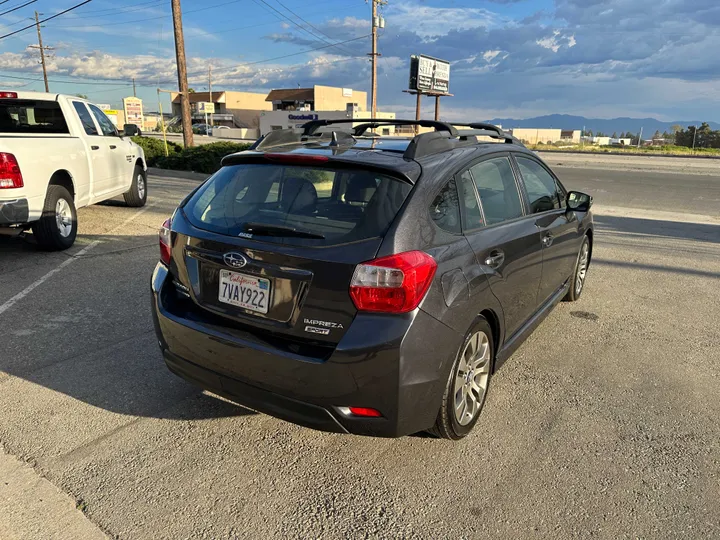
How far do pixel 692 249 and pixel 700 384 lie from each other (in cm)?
501

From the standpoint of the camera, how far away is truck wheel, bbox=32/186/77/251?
6.76m

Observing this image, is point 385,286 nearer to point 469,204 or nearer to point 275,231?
point 275,231

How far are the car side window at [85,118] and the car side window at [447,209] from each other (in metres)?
7.22

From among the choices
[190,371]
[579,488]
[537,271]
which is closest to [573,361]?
[537,271]

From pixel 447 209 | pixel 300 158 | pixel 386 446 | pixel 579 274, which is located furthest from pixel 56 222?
pixel 579 274

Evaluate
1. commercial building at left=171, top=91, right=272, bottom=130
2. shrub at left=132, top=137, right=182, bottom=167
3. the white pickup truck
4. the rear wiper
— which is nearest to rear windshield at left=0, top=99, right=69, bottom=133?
the white pickup truck

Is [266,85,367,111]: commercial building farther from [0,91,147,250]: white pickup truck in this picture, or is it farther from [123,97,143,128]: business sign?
[0,91,147,250]: white pickup truck

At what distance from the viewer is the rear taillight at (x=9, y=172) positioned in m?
6.05

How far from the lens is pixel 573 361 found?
4.17m

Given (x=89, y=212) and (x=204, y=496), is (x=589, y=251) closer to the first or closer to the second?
(x=204, y=496)

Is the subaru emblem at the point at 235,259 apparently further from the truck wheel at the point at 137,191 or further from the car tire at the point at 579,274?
the truck wheel at the point at 137,191

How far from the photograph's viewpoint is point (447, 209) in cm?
291

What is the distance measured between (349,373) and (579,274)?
3.72 meters

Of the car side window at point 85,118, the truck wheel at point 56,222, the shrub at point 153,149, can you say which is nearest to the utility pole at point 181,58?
the shrub at point 153,149
